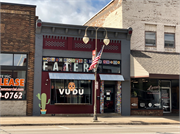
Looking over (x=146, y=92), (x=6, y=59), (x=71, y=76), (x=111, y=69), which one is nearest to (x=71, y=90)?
(x=71, y=76)

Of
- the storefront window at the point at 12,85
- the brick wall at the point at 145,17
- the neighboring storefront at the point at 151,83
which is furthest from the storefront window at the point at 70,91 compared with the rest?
the brick wall at the point at 145,17

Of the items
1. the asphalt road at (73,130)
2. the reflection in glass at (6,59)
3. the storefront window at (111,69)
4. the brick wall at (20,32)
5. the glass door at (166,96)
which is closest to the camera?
the asphalt road at (73,130)

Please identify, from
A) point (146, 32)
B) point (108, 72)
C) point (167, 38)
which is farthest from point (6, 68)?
point (167, 38)

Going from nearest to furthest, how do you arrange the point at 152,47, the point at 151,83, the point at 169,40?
the point at 151,83 → the point at 152,47 → the point at 169,40

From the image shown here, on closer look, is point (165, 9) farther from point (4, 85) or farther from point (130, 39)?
point (4, 85)

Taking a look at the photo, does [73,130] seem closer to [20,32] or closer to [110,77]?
[110,77]

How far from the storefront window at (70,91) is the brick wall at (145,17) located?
5880mm

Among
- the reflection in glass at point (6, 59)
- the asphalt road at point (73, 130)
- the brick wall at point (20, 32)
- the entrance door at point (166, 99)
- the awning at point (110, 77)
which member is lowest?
the asphalt road at point (73, 130)

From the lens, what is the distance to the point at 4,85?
1789 cm

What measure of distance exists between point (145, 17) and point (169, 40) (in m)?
3.27

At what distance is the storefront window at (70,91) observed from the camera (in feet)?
62.2

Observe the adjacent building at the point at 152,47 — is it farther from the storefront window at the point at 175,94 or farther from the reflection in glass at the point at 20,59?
the reflection in glass at the point at 20,59

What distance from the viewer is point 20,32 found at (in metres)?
18.6

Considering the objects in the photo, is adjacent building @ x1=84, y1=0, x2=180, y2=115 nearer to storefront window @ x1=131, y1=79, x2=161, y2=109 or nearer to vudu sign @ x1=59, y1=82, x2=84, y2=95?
storefront window @ x1=131, y1=79, x2=161, y2=109
